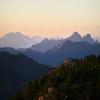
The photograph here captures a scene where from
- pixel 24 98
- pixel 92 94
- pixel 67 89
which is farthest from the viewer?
pixel 24 98

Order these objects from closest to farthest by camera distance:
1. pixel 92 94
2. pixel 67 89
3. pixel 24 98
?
1. pixel 92 94
2. pixel 67 89
3. pixel 24 98

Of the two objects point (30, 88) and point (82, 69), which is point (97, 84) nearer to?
point (82, 69)

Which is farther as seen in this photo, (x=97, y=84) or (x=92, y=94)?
(x=97, y=84)

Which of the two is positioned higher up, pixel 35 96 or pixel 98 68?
pixel 98 68

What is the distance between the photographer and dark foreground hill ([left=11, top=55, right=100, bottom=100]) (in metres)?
114

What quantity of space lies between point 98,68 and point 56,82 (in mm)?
16952

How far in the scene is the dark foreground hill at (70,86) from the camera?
114 m

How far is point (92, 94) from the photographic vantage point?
366 ft

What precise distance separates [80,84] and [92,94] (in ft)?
35.4

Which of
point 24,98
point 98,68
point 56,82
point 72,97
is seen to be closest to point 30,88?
point 24,98

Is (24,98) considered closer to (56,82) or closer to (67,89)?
(56,82)

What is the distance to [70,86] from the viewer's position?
124500 mm

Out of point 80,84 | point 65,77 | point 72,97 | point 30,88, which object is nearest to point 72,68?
point 65,77

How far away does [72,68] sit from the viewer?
498ft
